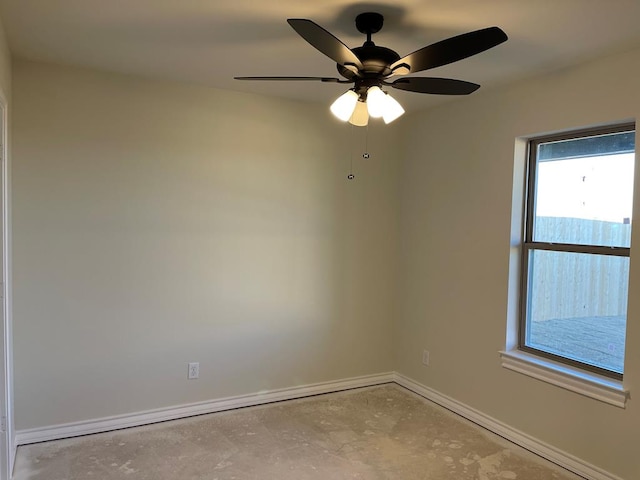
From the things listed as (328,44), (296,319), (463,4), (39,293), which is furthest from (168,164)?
(463,4)

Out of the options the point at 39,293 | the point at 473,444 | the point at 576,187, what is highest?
the point at 576,187

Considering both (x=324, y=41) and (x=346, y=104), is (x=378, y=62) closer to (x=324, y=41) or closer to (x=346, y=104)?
(x=346, y=104)

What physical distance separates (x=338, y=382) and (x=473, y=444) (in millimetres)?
1231

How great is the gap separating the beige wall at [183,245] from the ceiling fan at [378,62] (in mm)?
1304

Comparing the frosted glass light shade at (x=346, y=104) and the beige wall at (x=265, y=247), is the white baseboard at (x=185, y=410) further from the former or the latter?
the frosted glass light shade at (x=346, y=104)

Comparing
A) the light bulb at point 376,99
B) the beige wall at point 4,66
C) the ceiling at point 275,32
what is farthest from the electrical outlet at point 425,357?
the beige wall at point 4,66

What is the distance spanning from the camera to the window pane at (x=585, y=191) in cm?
261

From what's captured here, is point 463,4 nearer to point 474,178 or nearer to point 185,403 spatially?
point 474,178

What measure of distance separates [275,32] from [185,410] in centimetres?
253

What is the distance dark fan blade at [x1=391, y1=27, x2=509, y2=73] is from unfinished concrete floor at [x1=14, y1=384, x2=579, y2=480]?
2139 mm

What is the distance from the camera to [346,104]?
213 cm

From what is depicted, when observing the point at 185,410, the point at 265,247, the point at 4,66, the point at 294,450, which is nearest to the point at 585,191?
the point at 265,247

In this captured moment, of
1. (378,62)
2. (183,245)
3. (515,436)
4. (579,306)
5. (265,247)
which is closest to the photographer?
(378,62)

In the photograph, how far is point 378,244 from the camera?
158 inches
